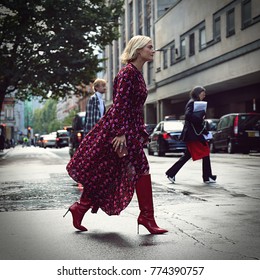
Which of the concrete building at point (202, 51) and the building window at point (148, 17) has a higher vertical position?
the building window at point (148, 17)

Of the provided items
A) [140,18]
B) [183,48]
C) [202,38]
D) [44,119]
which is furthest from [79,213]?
[44,119]

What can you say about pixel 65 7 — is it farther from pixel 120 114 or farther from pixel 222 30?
pixel 120 114

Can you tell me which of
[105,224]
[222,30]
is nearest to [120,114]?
[105,224]

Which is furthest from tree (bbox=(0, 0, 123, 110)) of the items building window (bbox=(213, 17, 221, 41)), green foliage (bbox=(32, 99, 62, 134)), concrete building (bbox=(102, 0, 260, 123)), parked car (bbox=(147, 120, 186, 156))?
green foliage (bbox=(32, 99, 62, 134))

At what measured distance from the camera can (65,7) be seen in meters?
23.6

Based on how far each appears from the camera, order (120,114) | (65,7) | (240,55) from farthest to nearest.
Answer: (240,55), (65,7), (120,114)

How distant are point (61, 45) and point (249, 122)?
28.5 feet

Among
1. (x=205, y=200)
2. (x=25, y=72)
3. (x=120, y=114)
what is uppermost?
(x=25, y=72)

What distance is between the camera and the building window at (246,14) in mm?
23530

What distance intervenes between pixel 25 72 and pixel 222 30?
989 centimetres

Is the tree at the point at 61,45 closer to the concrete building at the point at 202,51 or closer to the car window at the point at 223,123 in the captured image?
the concrete building at the point at 202,51

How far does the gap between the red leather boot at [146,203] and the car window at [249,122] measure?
16719 mm

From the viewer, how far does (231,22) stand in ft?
86.1

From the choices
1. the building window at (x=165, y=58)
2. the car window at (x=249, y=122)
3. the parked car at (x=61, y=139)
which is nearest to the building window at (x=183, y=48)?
the building window at (x=165, y=58)
